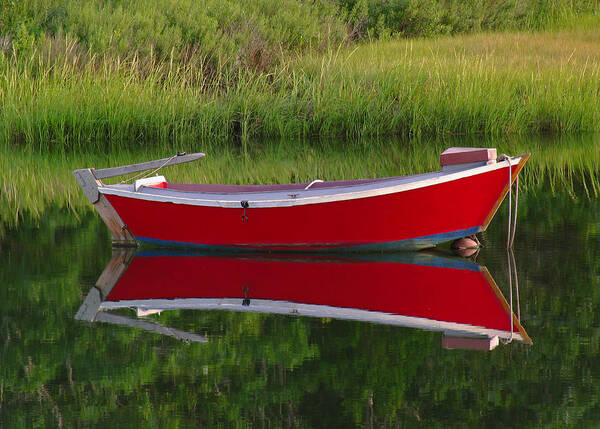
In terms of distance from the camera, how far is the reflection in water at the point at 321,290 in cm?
605

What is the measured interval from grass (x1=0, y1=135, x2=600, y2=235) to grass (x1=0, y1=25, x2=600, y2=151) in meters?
0.43

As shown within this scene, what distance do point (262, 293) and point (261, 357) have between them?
1.59m

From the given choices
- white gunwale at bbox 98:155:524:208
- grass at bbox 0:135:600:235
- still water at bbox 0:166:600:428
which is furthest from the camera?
grass at bbox 0:135:600:235

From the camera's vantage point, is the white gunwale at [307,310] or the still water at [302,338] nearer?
the still water at [302,338]

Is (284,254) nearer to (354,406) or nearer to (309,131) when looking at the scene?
(354,406)

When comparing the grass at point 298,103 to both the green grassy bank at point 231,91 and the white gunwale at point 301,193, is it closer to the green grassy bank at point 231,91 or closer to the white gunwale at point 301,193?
the green grassy bank at point 231,91

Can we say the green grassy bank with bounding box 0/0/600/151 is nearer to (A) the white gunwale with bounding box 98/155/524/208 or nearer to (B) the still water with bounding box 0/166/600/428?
(A) the white gunwale with bounding box 98/155/524/208

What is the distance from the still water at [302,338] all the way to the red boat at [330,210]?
18 centimetres

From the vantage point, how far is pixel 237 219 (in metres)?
8.14

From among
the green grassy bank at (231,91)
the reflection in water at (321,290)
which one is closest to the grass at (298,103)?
the green grassy bank at (231,91)

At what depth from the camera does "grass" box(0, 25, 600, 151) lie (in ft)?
53.1

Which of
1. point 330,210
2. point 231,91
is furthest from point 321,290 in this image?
point 231,91

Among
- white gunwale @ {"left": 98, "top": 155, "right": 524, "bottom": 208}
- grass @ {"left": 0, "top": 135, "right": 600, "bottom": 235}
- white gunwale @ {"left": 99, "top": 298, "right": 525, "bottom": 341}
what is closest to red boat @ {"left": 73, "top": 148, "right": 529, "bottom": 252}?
white gunwale @ {"left": 98, "top": 155, "right": 524, "bottom": 208}

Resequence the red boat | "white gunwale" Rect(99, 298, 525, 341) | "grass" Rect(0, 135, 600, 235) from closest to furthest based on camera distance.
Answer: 1. "white gunwale" Rect(99, 298, 525, 341)
2. the red boat
3. "grass" Rect(0, 135, 600, 235)
